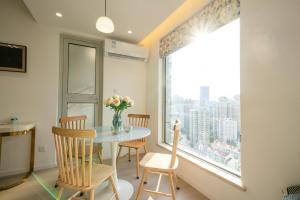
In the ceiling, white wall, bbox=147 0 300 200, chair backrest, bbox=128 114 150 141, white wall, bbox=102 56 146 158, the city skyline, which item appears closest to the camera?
white wall, bbox=147 0 300 200

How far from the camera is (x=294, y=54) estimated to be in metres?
1.13

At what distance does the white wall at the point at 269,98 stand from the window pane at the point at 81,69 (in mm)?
2641

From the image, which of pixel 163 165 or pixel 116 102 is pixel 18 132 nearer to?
pixel 116 102

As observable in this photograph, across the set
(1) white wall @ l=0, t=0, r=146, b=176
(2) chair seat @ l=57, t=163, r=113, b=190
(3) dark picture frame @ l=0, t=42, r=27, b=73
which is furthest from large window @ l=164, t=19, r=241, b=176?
(3) dark picture frame @ l=0, t=42, r=27, b=73

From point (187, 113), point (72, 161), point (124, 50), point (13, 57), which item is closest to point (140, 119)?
point (187, 113)

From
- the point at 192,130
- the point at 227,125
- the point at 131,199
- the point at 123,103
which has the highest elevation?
the point at 123,103

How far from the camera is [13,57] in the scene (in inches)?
93.5

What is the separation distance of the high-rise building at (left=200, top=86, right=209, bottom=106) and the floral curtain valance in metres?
0.71

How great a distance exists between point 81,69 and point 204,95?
2355 mm

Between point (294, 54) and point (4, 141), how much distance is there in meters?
3.66

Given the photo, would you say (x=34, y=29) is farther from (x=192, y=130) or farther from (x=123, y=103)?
(x=192, y=130)

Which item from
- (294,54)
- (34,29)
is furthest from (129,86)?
(294,54)

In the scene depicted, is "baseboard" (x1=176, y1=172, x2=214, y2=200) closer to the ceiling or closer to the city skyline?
the city skyline

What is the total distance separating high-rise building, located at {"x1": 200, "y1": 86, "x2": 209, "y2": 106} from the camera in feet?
6.85
